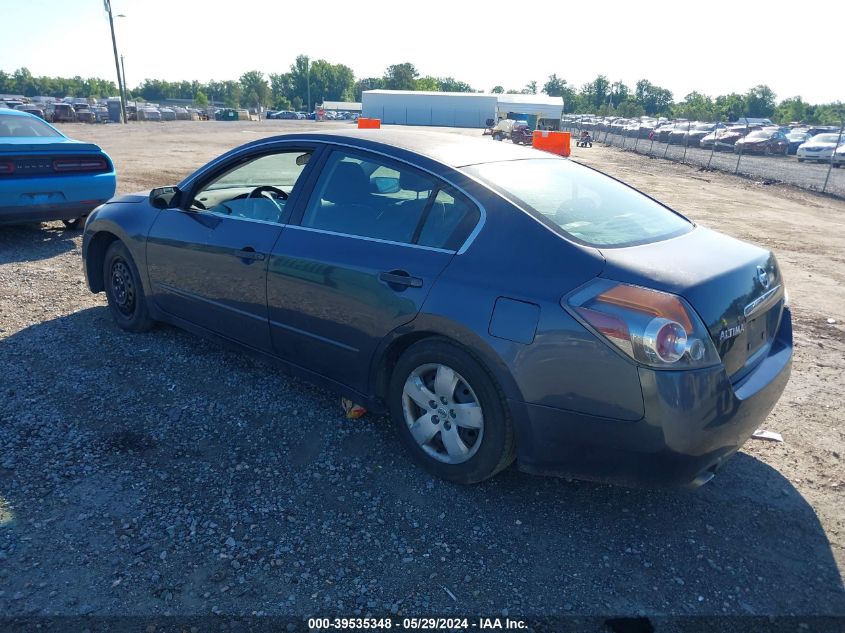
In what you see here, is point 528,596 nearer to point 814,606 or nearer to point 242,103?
point 814,606

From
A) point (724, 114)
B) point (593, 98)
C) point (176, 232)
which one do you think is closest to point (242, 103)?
point (593, 98)

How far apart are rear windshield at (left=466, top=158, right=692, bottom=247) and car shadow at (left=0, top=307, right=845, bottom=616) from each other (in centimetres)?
133

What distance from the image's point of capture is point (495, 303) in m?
2.77

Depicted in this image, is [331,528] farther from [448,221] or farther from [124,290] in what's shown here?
[124,290]

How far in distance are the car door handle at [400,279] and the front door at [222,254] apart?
909mm

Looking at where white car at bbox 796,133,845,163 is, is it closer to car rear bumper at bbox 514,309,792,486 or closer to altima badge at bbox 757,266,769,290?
altima badge at bbox 757,266,769,290

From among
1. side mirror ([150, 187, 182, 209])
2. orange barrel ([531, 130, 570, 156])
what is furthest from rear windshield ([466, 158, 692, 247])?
orange barrel ([531, 130, 570, 156])

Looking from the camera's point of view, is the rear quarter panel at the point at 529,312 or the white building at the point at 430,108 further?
the white building at the point at 430,108

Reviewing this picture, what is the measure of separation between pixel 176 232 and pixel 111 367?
106cm

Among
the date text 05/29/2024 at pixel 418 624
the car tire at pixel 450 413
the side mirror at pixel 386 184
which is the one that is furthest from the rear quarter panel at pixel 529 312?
the date text 05/29/2024 at pixel 418 624

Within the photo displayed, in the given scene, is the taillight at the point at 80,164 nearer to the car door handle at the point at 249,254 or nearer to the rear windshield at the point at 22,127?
the rear windshield at the point at 22,127

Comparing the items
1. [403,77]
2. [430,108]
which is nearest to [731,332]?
[430,108]

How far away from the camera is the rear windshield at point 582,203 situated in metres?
3.03

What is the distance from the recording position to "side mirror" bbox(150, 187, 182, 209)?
173 inches
